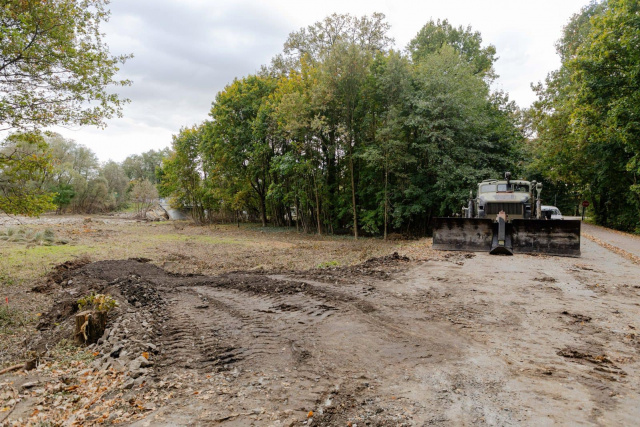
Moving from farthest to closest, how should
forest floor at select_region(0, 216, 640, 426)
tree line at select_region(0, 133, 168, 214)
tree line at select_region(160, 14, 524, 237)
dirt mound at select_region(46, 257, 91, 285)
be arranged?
tree line at select_region(160, 14, 524, 237), dirt mound at select_region(46, 257, 91, 285), tree line at select_region(0, 133, 168, 214), forest floor at select_region(0, 216, 640, 426)

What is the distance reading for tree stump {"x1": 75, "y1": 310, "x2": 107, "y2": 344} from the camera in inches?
216

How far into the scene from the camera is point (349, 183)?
2611 cm

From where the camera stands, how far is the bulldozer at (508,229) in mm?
12245

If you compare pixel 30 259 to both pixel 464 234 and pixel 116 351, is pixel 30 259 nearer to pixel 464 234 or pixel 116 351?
pixel 116 351

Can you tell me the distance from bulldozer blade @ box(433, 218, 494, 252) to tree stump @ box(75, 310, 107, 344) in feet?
37.4

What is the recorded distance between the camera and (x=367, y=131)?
2309 centimetres

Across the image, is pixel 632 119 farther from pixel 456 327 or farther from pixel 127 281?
pixel 127 281

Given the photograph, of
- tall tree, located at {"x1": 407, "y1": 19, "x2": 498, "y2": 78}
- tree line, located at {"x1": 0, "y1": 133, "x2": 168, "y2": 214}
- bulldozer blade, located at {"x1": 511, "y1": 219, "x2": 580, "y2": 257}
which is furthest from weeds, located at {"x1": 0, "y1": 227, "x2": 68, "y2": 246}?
tall tree, located at {"x1": 407, "y1": 19, "x2": 498, "y2": 78}

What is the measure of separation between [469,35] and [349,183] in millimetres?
20860

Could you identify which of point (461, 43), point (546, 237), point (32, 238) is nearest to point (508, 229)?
point (546, 237)

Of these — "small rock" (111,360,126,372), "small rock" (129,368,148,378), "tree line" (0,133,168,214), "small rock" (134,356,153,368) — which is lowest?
"small rock" (111,360,126,372)

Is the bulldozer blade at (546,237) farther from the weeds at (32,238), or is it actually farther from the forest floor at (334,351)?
the weeds at (32,238)

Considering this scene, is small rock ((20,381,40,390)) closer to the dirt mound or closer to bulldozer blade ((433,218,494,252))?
the dirt mound

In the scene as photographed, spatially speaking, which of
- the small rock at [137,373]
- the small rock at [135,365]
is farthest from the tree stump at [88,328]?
the small rock at [137,373]
